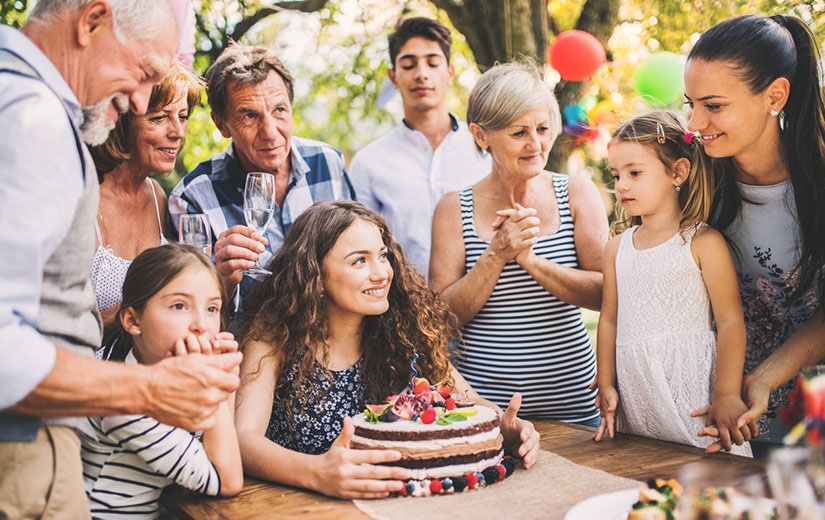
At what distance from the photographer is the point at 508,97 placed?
3.47 m

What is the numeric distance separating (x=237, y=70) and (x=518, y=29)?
3467 mm

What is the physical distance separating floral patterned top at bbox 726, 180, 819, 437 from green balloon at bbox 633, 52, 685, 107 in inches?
96.4

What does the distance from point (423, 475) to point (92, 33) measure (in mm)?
1549

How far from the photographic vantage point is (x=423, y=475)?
2.35 metres

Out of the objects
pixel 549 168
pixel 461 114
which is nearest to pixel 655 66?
pixel 549 168

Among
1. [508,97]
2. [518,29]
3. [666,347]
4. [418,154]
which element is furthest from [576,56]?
[666,347]

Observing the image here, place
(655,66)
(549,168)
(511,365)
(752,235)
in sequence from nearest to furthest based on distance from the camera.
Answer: (752,235) → (511,365) → (655,66) → (549,168)

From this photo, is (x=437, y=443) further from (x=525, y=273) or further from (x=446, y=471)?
(x=525, y=273)

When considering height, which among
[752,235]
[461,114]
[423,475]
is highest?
[461,114]

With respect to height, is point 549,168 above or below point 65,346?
above

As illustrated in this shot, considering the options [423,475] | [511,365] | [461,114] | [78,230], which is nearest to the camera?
[78,230]

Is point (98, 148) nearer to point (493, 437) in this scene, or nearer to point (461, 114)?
point (493, 437)

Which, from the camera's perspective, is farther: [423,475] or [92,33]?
[423,475]

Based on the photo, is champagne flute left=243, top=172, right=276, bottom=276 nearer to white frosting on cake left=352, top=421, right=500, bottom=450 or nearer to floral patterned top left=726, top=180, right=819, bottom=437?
white frosting on cake left=352, top=421, right=500, bottom=450
